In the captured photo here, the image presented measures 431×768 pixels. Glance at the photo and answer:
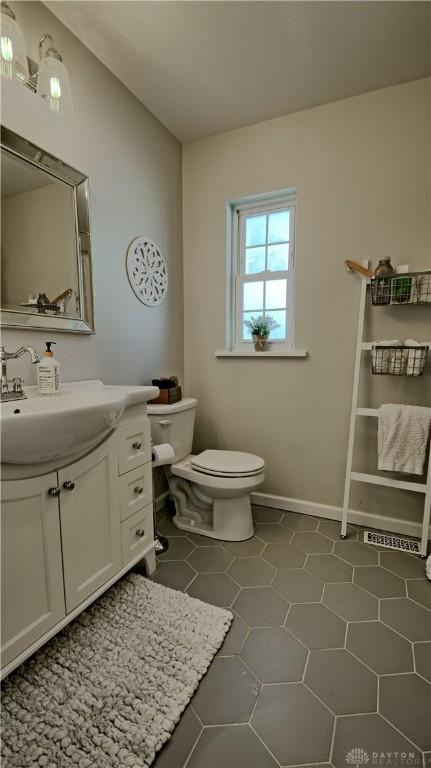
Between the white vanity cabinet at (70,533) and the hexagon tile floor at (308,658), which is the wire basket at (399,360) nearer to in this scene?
the hexagon tile floor at (308,658)

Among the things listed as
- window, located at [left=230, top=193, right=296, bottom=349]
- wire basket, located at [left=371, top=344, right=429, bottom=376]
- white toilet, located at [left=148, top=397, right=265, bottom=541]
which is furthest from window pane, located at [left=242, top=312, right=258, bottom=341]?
wire basket, located at [left=371, top=344, right=429, bottom=376]

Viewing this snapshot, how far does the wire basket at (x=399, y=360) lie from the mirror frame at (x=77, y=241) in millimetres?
1436

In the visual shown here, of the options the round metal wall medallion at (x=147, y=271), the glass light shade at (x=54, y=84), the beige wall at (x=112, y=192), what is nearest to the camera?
the glass light shade at (x=54, y=84)

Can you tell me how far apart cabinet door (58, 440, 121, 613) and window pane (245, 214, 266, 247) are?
5.47 feet

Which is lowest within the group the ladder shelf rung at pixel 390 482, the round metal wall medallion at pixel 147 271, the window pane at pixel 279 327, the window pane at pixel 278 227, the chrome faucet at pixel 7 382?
the ladder shelf rung at pixel 390 482

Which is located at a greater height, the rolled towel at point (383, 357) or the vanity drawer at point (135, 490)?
the rolled towel at point (383, 357)

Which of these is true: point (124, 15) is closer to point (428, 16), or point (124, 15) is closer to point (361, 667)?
point (428, 16)

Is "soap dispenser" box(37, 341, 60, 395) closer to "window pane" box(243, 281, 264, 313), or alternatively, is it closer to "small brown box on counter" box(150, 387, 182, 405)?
"small brown box on counter" box(150, 387, 182, 405)

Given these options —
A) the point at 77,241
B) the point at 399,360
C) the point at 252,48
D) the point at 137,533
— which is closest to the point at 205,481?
the point at 137,533

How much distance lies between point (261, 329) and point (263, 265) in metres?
0.43

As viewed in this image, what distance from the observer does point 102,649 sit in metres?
1.14

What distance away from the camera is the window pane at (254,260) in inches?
87.3

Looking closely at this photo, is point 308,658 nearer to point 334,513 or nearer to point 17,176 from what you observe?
point 334,513

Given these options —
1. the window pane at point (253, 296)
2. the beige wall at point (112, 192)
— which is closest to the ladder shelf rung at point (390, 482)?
the window pane at point (253, 296)
